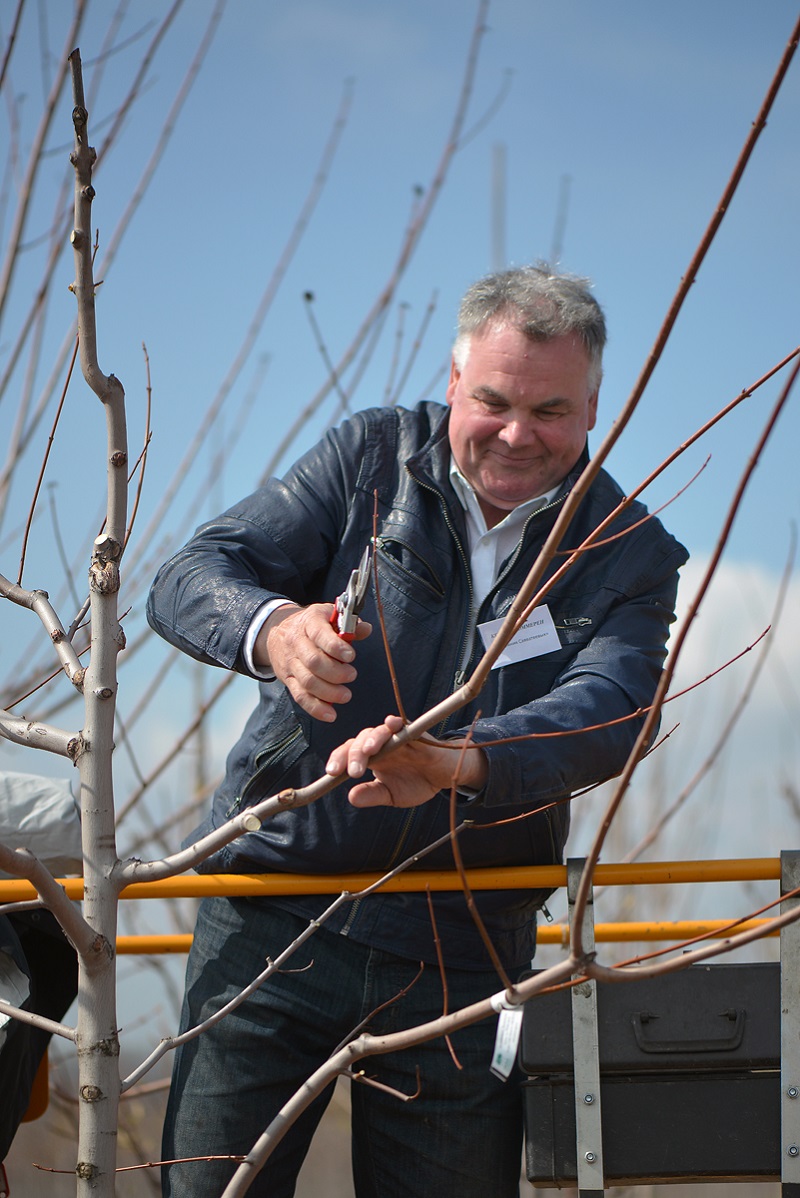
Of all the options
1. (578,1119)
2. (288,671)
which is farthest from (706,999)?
(288,671)

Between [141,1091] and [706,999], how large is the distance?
6.83 ft

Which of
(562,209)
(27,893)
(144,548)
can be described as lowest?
(27,893)

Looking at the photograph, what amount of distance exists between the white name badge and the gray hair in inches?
20.6

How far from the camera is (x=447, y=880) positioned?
6.49 feet

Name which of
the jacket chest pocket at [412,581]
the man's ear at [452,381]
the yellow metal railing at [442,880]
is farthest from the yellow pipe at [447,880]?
the man's ear at [452,381]

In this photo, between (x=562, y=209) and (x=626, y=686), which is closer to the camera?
(x=626, y=686)

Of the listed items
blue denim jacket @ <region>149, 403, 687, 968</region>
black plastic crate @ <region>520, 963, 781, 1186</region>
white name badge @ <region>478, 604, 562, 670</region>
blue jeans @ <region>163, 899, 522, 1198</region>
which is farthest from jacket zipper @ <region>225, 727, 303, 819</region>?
black plastic crate @ <region>520, 963, 781, 1186</region>

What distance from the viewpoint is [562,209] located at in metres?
3.50

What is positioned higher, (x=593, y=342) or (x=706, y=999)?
(x=593, y=342)

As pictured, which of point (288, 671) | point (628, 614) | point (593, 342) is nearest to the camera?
point (288, 671)

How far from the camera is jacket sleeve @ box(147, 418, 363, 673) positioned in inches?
76.9

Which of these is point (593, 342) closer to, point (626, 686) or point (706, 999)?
point (626, 686)

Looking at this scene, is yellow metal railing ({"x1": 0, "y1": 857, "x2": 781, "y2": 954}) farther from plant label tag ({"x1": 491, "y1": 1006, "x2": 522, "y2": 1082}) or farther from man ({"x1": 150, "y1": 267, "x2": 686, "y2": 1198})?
plant label tag ({"x1": 491, "y1": 1006, "x2": 522, "y2": 1082})

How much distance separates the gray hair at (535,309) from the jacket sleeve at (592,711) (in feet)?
1.41
